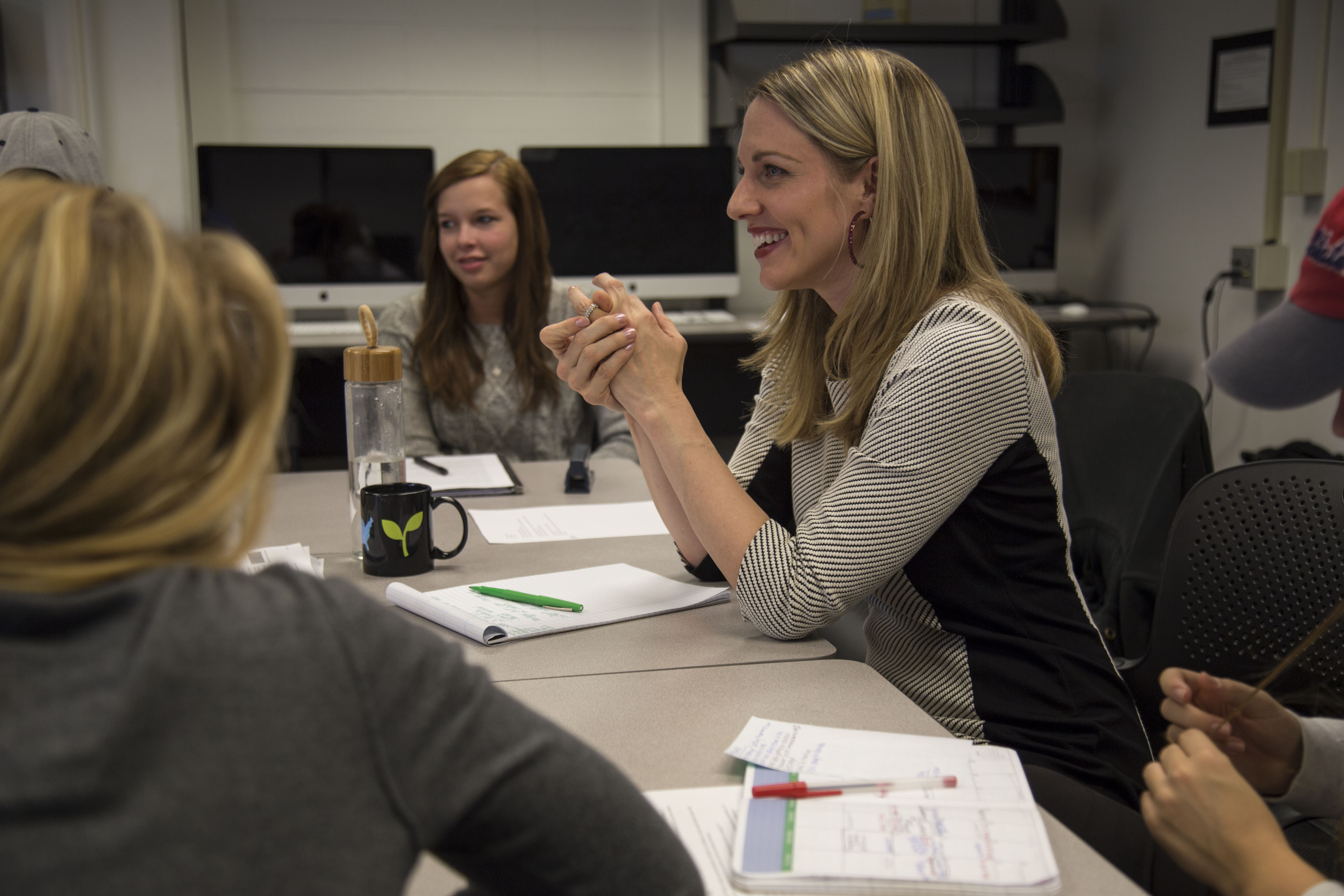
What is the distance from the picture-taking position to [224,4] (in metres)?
3.52

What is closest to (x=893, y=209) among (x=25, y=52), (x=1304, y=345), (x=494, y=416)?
(x=1304, y=345)

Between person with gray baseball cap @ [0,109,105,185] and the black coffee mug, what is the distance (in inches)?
36.3

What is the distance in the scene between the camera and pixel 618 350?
1317mm

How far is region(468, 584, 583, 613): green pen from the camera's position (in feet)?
3.96

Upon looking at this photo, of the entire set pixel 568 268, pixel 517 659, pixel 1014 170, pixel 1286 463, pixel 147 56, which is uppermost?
pixel 147 56

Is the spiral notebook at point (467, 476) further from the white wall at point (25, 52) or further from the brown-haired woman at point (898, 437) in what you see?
the white wall at point (25, 52)

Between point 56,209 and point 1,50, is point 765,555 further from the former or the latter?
point 1,50

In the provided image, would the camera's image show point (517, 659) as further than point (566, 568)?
No

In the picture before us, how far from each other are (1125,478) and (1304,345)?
126 centimetres

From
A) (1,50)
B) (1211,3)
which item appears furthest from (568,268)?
(1211,3)

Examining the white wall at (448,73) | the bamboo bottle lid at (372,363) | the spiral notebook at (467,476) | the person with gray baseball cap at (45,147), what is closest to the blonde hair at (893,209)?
the bamboo bottle lid at (372,363)

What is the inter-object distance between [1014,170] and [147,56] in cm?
283

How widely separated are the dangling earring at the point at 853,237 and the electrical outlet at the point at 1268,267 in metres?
2.36

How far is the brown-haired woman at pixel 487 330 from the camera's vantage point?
237cm
